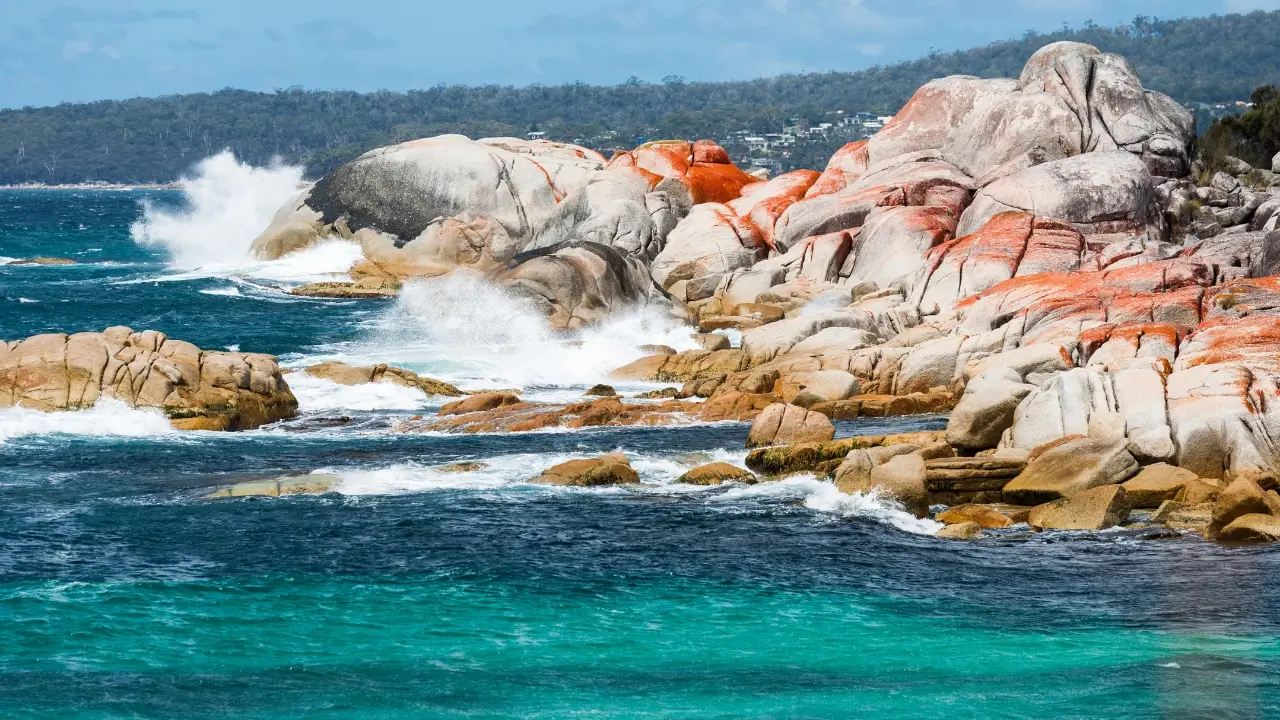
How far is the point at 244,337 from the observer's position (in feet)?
173

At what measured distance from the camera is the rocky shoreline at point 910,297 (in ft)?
88.4

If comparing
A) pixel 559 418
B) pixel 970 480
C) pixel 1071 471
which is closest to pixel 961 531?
pixel 970 480

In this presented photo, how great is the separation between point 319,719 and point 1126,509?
14.7 metres

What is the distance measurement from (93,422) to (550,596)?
16640 mm

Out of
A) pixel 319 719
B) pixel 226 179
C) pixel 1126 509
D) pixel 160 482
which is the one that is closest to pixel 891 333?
pixel 1126 509

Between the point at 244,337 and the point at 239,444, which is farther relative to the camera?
the point at 244,337

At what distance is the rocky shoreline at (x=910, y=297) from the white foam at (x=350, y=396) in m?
0.65

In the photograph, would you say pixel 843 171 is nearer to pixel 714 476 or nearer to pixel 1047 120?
pixel 1047 120

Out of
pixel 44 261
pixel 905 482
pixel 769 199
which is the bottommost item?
pixel 905 482

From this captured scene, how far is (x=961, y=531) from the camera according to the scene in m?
25.0

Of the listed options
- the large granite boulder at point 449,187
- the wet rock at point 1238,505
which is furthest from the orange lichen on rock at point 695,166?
the wet rock at point 1238,505

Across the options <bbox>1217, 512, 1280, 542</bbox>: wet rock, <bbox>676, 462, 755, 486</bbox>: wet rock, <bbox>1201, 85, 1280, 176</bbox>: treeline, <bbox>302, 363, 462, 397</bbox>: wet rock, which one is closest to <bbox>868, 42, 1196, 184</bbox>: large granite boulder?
<bbox>1201, 85, 1280, 176</bbox>: treeline

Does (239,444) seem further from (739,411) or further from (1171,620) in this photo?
(1171,620)

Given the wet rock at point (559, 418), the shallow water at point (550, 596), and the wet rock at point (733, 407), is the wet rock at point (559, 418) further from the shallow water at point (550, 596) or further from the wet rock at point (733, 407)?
the shallow water at point (550, 596)
